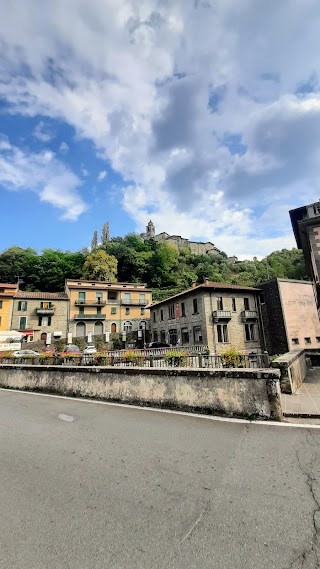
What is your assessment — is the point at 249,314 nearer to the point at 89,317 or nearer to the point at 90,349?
the point at 90,349

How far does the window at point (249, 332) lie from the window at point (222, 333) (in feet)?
10.1

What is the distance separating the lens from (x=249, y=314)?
3017cm

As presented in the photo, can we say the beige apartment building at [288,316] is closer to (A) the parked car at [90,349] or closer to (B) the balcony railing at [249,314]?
(B) the balcony railing at [249,314]

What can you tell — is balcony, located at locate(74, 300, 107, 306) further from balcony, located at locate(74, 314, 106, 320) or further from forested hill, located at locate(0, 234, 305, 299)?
forested hill, located at locate(0, 234, 305, 299)

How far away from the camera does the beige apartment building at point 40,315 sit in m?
37.8

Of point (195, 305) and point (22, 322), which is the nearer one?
point (195, 305)

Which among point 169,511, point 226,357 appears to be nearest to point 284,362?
point 226,357

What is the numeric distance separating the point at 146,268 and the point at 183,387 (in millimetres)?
64270

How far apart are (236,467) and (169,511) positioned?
1.31m

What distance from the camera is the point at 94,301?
4331 cm

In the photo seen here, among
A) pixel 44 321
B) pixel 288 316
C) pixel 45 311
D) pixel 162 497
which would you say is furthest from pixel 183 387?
pixel 44 321

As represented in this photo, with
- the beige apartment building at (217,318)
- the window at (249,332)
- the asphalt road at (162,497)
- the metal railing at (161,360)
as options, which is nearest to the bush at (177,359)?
the metal railing at (161,360)

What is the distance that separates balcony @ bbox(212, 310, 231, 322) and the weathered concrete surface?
20.5m

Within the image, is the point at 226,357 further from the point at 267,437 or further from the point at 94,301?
the point at 94,301
